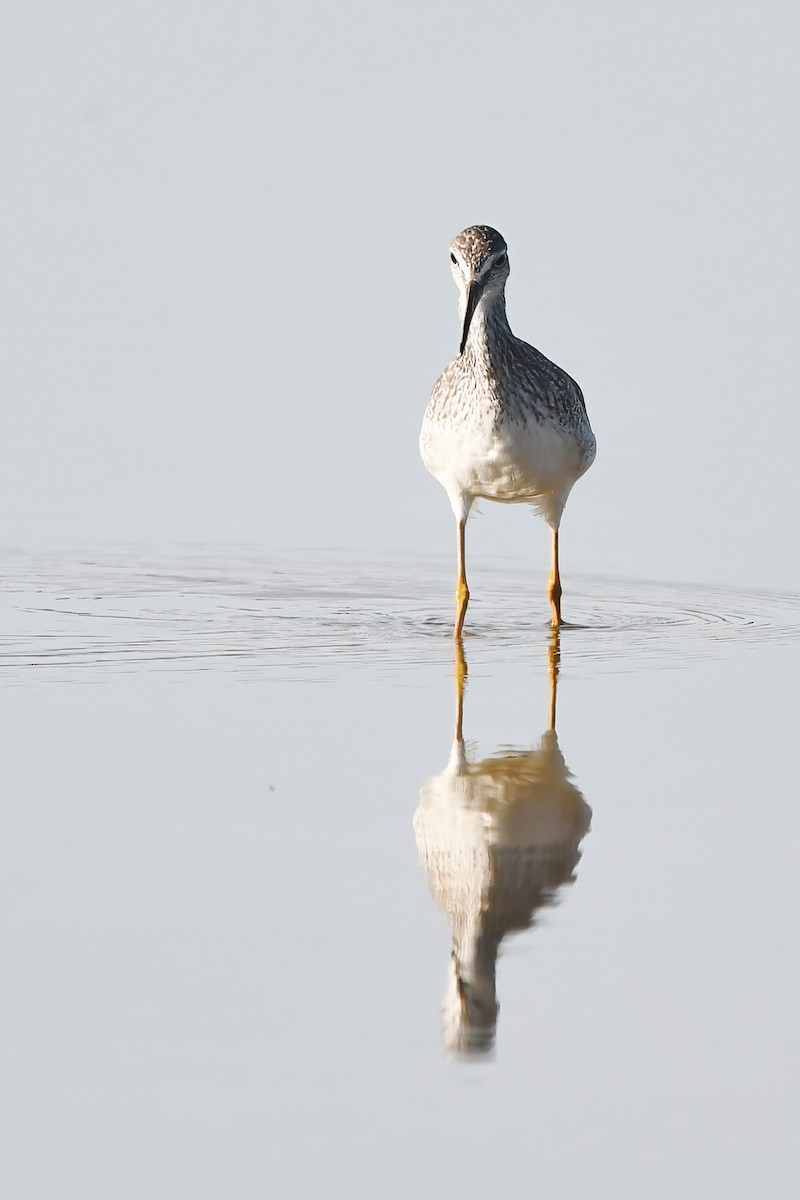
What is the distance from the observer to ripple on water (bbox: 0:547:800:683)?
10008mm

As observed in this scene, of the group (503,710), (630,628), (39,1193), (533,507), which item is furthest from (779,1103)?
(533,507)

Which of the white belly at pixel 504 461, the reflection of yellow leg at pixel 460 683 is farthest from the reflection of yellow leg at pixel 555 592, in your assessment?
the reflection of yellow leg at pixel 460 683

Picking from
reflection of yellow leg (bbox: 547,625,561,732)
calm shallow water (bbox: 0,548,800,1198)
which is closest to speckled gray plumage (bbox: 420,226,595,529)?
reflection of yellow leg (bbox: 547,625,561,732)

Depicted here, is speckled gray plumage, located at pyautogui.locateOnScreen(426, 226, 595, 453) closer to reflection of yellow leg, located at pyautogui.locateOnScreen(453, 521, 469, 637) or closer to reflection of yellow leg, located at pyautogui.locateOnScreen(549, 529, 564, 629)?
reflection of yellow leg, located at pyautogui.locateOnScreen(549, 529, 564, 629)

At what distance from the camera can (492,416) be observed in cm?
1125

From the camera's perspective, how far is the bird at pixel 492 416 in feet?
37.1

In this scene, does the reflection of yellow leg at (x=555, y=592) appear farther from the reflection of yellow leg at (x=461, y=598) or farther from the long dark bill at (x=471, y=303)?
the long dark bill at (x=471, y=303)

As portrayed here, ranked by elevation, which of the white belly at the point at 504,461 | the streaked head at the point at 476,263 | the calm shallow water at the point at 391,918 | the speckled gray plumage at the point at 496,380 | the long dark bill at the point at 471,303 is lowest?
the calm shallow water at the point at 391,918

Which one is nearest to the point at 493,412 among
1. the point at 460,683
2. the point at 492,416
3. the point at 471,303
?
the point at 492,416

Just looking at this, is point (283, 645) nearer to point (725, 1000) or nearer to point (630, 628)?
point (630, 628)

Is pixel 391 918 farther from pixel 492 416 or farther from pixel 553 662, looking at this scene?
pixel 492 416

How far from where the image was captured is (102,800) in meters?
7.14

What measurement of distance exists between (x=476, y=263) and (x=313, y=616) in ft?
7.63

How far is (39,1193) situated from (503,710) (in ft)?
16.2
